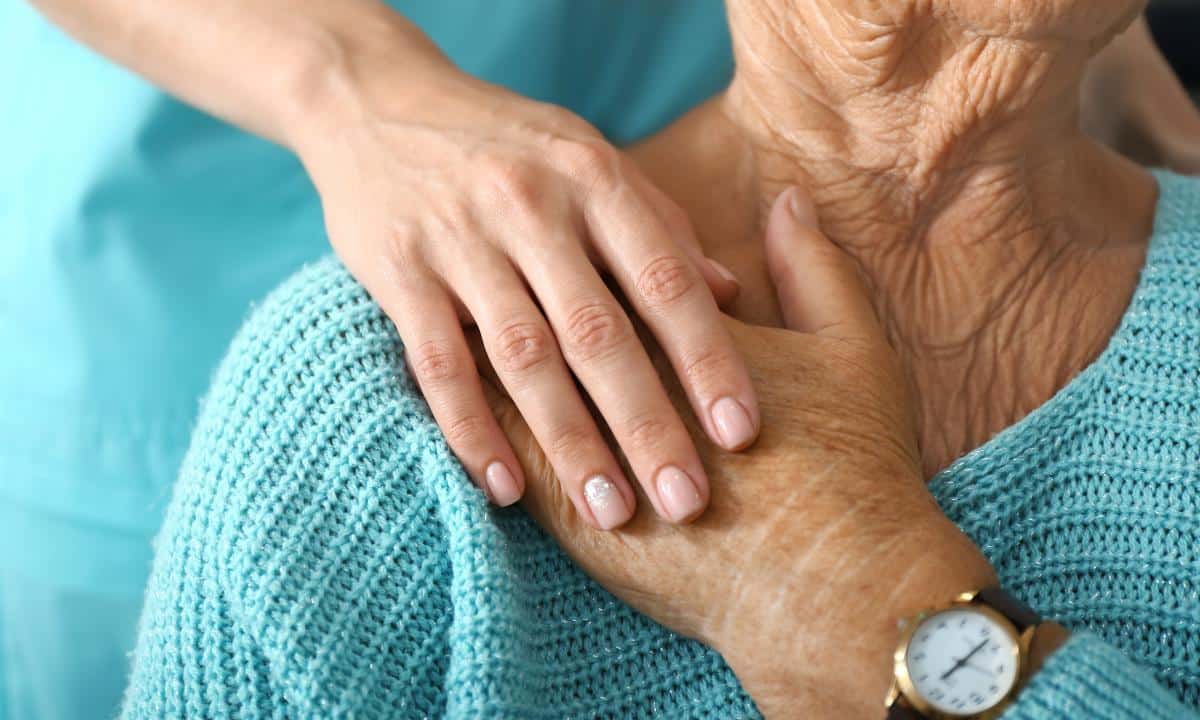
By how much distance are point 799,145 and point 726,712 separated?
1.74ft

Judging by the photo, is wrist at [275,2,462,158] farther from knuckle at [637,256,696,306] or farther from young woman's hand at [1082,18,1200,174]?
young woman's hand at [1082,18,1200,174]

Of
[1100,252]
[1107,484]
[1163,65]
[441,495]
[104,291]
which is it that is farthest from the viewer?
[1163,65]

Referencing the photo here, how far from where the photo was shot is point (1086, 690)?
2.55 ft

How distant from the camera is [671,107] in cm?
146

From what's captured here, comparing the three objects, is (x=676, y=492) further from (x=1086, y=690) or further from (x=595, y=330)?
(x=1086, y=690)

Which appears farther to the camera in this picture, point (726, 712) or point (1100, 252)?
point (1100, 252)

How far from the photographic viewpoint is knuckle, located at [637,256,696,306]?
2.89 ft

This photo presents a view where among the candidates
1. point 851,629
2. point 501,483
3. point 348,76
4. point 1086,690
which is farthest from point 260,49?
point 1086,690

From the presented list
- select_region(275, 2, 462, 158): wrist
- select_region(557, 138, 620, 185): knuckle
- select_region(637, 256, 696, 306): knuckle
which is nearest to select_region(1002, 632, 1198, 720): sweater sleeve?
select_region(637, 256, 696, 306): knuckle

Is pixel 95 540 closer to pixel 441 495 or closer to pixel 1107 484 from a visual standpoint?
pixel 441 495

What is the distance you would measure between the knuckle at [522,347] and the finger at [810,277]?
0.26 meters

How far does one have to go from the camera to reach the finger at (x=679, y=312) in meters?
0.86

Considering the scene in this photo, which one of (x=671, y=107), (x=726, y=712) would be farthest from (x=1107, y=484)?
(x=671, y=107)

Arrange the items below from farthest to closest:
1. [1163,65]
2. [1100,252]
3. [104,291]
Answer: [1163,65], [104,291], [1100,252]
